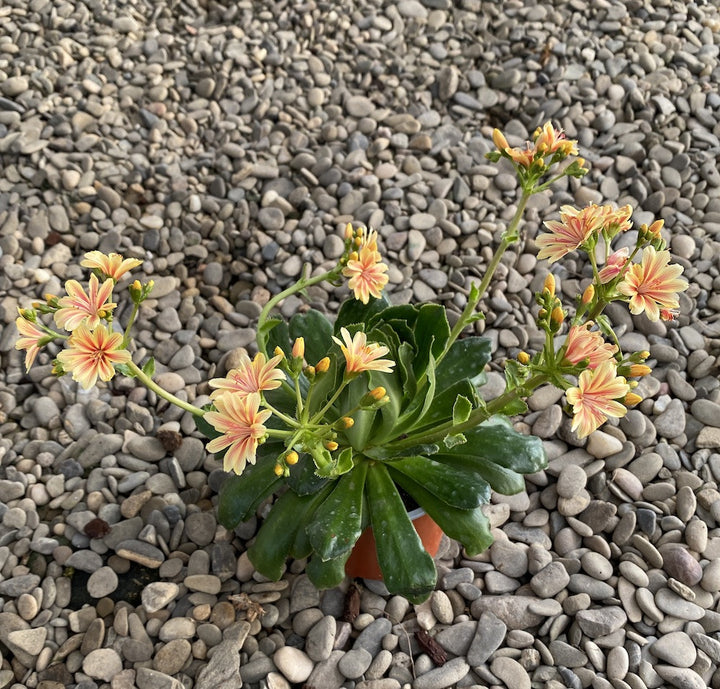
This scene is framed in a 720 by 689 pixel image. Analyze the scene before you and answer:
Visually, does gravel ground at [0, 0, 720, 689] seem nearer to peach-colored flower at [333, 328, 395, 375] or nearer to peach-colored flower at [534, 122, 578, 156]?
peach-colored flower at [333, 328, 395, 375]

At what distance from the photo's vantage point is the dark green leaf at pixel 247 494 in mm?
1747

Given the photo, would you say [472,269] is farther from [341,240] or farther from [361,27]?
[361,27]

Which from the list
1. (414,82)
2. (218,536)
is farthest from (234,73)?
(218,536)

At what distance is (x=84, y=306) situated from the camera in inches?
53.4

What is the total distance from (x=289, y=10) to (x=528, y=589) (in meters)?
2.64

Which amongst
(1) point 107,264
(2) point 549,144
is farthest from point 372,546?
(2) point 549,144

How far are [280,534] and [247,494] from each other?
0.39 ft

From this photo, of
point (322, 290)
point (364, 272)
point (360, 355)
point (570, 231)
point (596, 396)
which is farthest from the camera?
point (322, 290)

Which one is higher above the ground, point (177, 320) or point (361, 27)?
point (361, 27)

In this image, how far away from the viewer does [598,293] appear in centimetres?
137

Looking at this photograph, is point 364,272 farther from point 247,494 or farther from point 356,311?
point 247,494

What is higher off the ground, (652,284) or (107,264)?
(652,284)

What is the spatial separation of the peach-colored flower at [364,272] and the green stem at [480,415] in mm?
314

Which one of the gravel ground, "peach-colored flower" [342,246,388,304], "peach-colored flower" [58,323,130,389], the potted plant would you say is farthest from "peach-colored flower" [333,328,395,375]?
the gravel ground
